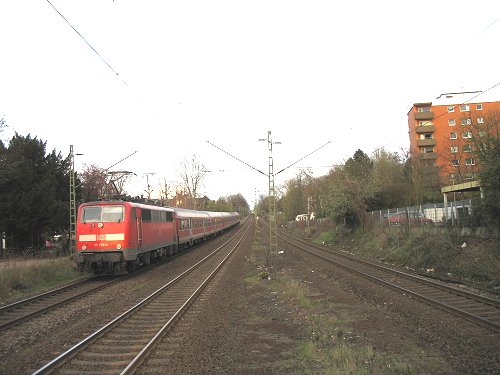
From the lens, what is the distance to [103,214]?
17.3 metres

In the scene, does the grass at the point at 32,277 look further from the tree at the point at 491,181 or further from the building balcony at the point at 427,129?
the building balcony at the point at 427,129

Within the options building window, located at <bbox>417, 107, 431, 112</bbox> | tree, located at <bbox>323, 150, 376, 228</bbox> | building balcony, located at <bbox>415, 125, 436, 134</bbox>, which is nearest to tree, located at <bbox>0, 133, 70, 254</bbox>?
tree, located at <bbox>323, 150, 376, 228</bbox>

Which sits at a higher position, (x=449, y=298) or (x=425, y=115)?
(x=425, y=115)

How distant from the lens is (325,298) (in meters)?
12.2

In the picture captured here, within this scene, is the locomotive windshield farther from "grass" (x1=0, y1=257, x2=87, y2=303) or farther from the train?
"grass" (x1=0, y1=257, x2=87, y2=303)

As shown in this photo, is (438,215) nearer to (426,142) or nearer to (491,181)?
(491,181)

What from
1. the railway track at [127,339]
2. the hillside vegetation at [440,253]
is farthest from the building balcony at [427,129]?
the railway track at [127,339]

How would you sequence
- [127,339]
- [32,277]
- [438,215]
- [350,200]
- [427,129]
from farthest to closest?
[427,129] < [350,200] < [438,215] < [32,277] < [127,339]

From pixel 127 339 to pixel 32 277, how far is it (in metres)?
9.88

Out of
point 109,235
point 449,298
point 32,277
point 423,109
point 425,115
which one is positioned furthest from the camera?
point 423,109

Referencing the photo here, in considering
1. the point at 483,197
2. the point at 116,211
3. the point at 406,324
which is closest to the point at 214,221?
the point at 116,211

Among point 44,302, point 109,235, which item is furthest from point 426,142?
point 44,302

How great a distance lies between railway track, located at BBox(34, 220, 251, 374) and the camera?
6562 mm

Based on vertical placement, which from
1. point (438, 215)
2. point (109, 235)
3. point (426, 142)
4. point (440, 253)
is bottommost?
point (440, 253)
